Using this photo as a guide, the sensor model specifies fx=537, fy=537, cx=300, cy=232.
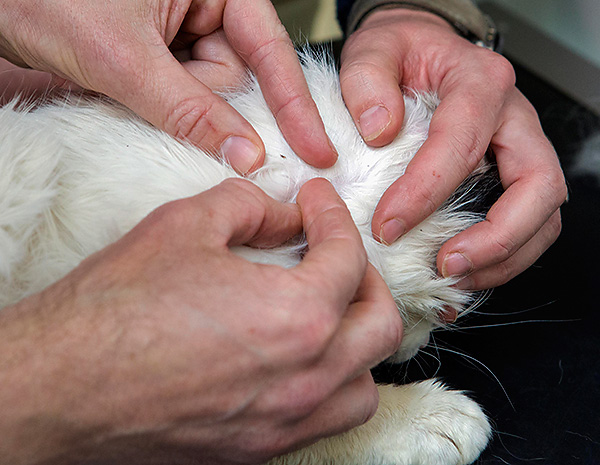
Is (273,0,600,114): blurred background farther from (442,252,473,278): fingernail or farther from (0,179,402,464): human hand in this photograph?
(0,179,402,464): human hand

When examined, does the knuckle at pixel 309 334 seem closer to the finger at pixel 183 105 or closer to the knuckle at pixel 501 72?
the finger at pixel 183 105

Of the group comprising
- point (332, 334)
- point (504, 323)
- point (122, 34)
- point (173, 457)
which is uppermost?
point (122, 34)

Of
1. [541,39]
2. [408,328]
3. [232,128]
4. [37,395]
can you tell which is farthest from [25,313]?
[541,39]

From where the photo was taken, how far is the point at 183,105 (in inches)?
24.9

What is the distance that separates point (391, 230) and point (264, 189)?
0.16 m

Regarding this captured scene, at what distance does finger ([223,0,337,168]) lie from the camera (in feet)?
2.15

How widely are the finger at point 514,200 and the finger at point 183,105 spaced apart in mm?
285

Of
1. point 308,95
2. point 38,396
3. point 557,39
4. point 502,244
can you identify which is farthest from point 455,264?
point 557,39

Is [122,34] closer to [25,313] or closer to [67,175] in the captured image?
[67,175]

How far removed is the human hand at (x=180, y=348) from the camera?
410 mm

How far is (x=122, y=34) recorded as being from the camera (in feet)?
2.09

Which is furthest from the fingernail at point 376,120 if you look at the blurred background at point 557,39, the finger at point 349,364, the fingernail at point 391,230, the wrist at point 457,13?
the blurred background at point 557,39

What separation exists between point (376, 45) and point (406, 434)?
0.58m

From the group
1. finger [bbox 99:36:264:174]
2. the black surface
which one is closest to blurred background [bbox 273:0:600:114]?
the black surface
